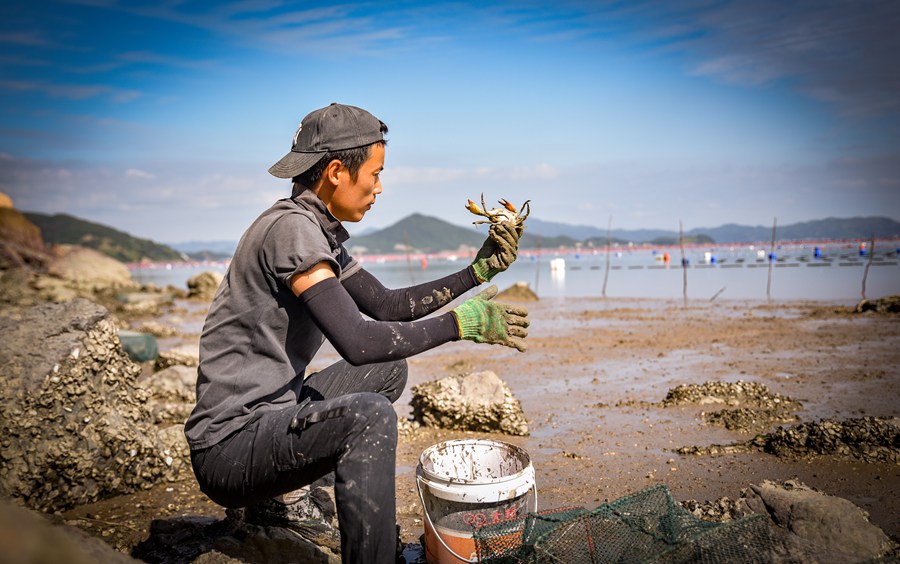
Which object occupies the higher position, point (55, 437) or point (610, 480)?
point (55, 437)

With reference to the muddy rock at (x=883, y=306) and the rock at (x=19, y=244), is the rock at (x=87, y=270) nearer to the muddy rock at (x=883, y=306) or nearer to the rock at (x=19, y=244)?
the rock at (x=19, y=244)

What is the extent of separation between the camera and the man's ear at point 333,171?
2743mm

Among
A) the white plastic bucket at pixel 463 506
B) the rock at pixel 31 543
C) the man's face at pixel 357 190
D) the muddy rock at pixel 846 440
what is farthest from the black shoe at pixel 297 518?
the muddy rock at pixel 846 440

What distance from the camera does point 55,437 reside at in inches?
155

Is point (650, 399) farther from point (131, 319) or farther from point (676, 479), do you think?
point (131, 319)

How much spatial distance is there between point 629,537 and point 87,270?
33.9 m

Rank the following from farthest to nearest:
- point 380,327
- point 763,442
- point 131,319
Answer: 1. point 131,319
2. point 763,442
3. point 380,327

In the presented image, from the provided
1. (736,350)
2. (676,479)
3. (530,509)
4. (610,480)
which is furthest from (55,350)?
(736,350)

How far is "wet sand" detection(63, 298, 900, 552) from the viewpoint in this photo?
4066 mm

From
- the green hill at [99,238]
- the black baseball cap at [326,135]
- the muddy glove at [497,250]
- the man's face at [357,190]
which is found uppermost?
the black baseball cap at [326,135]

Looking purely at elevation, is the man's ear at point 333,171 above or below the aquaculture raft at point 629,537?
above

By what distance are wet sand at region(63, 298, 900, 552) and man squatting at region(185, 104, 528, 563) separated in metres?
1.52

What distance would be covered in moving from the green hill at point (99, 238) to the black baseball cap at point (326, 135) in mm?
105081

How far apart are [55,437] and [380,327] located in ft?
9.54
